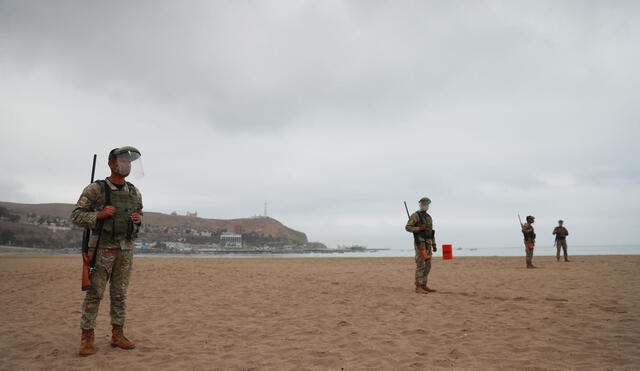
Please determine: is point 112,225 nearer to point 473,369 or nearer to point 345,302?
point 473,369

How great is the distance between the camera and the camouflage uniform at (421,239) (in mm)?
9531

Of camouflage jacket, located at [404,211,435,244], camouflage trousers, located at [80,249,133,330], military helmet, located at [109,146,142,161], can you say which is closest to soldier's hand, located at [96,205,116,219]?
camouflage trousers, located at [80,249,133,330]

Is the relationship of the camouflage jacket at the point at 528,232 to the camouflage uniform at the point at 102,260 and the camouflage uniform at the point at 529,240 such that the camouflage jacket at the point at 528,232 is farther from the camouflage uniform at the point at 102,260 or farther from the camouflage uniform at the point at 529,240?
the camouflage uniform at the point at 102,260

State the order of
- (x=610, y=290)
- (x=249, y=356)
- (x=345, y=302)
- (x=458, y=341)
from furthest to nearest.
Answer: (x=610, y=290), (x=345, y=302), (x=458, y=341), (x=249, y=356)

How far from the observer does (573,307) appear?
6977mm

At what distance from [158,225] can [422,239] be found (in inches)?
7038

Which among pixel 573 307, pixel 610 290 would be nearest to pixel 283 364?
pixel 573 307

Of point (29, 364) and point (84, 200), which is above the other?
point (84, 200)

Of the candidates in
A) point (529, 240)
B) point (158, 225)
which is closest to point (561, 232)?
point (529, 240)

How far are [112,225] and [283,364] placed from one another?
2.90 m

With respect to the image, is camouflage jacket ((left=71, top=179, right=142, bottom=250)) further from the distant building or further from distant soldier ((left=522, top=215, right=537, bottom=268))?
the distant building

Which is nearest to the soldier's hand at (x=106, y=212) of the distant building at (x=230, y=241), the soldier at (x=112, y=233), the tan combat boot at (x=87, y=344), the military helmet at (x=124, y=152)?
the soldier at (x=112, y=233)

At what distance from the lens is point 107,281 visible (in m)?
4.58

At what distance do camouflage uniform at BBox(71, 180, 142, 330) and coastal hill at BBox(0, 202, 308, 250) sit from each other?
13791cm
